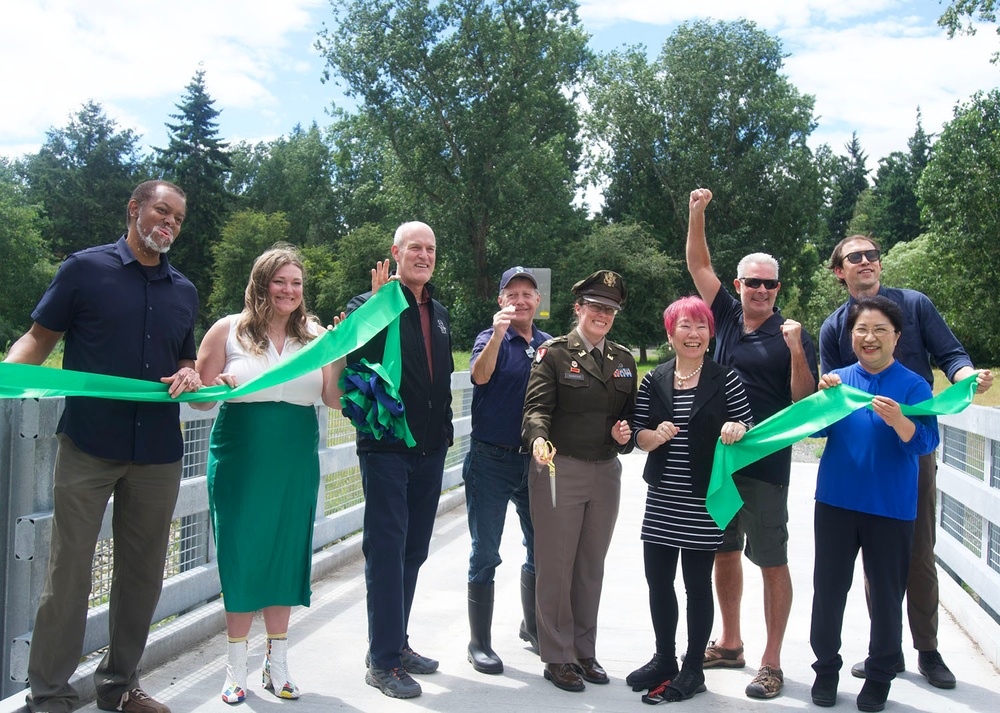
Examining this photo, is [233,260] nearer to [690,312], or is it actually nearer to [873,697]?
[690,312]

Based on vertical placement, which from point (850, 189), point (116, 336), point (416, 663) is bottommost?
point (416, 663)

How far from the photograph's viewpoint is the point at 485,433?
4746 millimetres

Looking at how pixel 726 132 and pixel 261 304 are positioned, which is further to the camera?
pixel 726 132

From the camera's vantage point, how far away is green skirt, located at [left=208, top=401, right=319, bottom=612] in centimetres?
411

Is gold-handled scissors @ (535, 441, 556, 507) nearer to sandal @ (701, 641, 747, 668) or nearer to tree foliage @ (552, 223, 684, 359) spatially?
sandal @ (701, 641, 747, 668)

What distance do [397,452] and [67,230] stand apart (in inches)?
2607

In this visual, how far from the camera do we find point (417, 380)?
442 centimetres

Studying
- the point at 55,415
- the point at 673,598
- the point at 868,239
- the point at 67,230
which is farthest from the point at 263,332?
the point at 67,230

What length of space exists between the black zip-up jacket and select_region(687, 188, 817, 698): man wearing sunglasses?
4.69 feet

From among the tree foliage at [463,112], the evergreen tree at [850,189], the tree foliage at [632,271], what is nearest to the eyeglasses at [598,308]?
the tree foliage at [463,112]

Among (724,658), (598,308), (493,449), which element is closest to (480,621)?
(493,449)

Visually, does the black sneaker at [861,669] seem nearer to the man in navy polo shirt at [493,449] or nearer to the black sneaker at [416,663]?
the man in navy polo shirt at [493,449]

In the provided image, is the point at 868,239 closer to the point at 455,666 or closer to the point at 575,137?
the point at 455,666

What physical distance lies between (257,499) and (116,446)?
68cm
